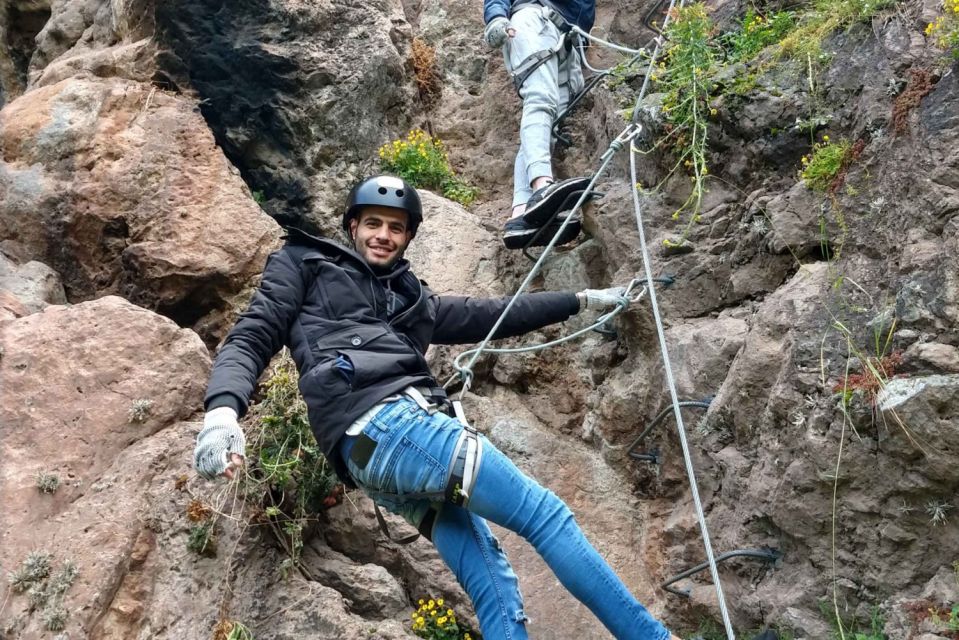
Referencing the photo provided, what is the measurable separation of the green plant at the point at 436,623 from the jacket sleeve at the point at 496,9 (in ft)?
14.8

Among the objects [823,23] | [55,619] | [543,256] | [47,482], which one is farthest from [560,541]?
[823,23]

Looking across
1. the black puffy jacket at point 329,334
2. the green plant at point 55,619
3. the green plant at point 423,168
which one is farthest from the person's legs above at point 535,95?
the green plant at point 55,619

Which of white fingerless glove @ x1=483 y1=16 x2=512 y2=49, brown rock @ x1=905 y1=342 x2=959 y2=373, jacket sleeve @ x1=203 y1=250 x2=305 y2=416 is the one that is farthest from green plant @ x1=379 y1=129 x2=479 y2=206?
brown rock @ x1=905 y1=342 x2=959 y2=373

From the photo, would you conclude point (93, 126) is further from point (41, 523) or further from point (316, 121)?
point (41, 523)

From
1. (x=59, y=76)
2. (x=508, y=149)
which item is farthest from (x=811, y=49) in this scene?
(x=59, y=76)

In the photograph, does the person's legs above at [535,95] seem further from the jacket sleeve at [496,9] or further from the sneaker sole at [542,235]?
the sneaker sole at [542,235]

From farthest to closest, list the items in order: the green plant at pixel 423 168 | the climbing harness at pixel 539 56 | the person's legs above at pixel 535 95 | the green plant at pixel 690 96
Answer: the green plant at pixel 423 168 → the climbing harness at pixel 539 56 → the person's legs above at pixel 535 95 → the green plant at pixel 690 96

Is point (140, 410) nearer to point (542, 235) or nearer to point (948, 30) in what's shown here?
point (542, 235)

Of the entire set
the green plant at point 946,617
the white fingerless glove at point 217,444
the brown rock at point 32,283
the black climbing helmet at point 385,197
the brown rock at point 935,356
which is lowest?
the green plant at point 946,617

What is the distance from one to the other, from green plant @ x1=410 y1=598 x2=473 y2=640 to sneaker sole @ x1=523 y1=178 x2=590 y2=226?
2582mm

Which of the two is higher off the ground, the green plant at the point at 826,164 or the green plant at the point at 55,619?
the green plant at the point at 826,164

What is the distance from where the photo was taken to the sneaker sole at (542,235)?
647 cm

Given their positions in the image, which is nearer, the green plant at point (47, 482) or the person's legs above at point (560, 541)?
the person's legs above at point (560, 541)

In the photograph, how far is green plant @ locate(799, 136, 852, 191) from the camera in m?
5.21
